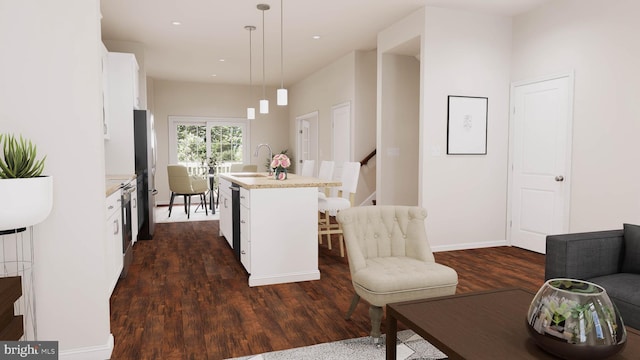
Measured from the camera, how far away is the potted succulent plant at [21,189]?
5.97 feet

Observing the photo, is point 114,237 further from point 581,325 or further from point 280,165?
point 581,325

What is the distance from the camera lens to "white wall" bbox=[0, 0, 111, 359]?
2.13 metres

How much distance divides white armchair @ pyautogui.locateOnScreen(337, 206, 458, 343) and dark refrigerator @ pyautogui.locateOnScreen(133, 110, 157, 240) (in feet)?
11.5

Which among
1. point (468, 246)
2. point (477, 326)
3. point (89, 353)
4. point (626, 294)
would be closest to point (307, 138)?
point (468, 246)

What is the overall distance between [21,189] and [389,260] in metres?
2.06

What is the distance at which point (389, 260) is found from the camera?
9.22 ft

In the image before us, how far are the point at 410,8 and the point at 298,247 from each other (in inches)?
119

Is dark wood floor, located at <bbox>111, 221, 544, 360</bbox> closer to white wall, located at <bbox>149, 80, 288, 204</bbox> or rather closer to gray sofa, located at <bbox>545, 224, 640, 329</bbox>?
gray sofa, located at <bbox>545, 224, 640, 329</bbox>

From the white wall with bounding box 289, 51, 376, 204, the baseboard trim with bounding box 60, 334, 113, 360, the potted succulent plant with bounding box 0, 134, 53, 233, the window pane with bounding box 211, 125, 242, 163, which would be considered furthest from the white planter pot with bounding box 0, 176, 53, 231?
the window pane with bounding box 211, 125, 242, 163

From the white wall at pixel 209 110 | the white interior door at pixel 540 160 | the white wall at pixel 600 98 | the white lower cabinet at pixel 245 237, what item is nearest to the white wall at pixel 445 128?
the white interior door at pixel 540 160

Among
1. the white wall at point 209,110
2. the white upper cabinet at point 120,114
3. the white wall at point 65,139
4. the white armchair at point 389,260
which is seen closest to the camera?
the white wall at point 65,139

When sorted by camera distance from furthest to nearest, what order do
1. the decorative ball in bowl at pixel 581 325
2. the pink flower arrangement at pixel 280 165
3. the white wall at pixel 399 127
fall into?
the white wall at pixel 399 127 → the pink flower arrangement at pixel 280 165 → the decorative ball in bowl at pixel 581 325

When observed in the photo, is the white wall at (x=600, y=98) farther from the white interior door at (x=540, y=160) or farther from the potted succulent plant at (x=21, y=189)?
the potted succulent plant at (x=21, y=189)
